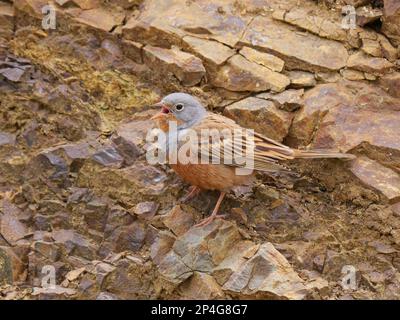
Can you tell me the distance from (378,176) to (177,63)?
3067 millimetres

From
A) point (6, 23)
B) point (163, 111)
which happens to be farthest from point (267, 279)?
point (6, 23)

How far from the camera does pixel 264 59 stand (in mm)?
10039

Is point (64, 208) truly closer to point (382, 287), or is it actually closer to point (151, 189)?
point (151, 189)

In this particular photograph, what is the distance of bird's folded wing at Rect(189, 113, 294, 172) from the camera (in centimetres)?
888

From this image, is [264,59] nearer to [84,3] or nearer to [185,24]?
→ [185,24]

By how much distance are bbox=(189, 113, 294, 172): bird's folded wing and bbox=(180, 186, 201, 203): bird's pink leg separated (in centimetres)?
56

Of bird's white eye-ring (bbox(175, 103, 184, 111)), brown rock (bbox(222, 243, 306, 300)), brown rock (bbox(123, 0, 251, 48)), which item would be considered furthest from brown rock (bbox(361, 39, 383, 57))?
brown rock (bbox(222, 243, 306, 300))

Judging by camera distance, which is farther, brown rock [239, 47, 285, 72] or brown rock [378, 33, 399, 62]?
brown rock [239, 47, 285, 72]

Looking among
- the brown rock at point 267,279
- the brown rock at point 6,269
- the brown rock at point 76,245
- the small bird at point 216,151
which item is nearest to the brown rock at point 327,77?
the small bird at point 216,151

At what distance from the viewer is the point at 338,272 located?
8.49 m

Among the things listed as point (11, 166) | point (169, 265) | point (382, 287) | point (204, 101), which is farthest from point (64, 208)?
point (382, 287)

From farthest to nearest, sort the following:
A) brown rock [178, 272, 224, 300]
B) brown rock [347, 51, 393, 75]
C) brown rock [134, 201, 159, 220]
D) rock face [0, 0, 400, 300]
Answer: brown rock [347, 51, 393, 75] < brown rock [134, 201, 159, 220] < rock face [0, 0, 400, 300] < brown rock [178, 272, 224, 300]

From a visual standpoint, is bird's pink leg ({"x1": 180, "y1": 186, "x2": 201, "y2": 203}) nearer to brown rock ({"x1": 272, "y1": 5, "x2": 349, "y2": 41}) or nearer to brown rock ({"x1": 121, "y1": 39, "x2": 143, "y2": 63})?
brown rock ({"x1": 121, "y1": 39, "x2": 143, "y2": 63})

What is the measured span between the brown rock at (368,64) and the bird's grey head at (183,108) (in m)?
2.22
